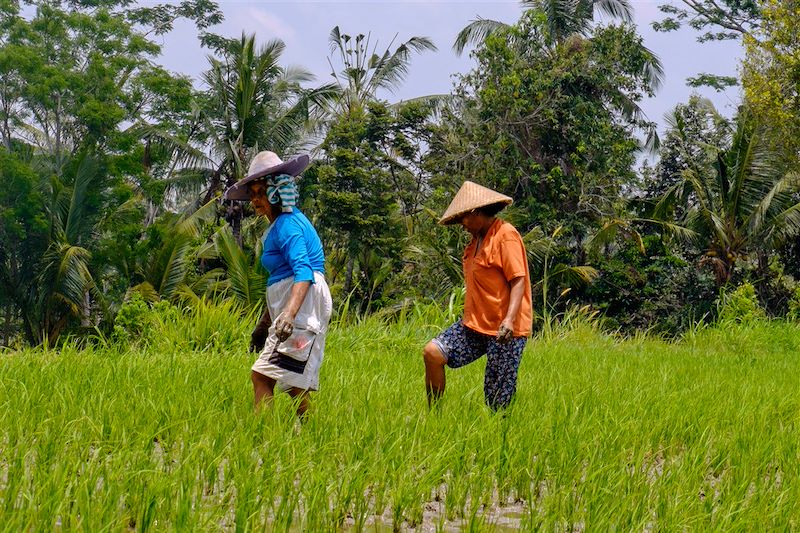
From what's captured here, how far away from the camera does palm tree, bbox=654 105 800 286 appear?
18438 mm

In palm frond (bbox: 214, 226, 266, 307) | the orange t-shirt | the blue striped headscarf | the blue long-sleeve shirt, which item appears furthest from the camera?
palm frond (bbox: 214, 226, 266, 307)

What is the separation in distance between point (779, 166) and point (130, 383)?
653 inches

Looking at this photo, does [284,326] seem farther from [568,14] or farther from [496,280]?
[568,14]

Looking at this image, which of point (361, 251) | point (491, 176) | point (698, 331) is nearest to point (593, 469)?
point (698, 331)

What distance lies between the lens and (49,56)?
24.7m

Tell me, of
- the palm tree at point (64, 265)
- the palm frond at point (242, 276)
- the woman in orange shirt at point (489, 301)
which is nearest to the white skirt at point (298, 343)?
the woman in orange shirt at point (489, 301)

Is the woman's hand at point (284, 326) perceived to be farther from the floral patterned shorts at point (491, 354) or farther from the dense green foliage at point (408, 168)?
the dense green foliage at point (408, 168)

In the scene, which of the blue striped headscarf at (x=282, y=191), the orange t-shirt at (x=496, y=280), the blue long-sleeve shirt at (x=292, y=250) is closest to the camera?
the blue long-sleeve shirt at (x=292, y=250)

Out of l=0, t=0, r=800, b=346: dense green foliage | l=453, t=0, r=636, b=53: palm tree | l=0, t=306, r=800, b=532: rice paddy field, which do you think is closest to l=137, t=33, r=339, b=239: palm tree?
l=0, t=0, r=800, b=346: dense green foliage

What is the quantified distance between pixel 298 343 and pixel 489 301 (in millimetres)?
961

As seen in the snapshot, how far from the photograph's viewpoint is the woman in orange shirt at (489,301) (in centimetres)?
430

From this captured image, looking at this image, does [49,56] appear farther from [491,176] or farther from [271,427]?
[271,427]

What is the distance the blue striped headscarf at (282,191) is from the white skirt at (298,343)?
352mm

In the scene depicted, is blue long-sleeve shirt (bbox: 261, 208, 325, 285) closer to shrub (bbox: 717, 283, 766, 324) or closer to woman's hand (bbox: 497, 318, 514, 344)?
woman's hand (bbox: 497, 318, 514, 344)
